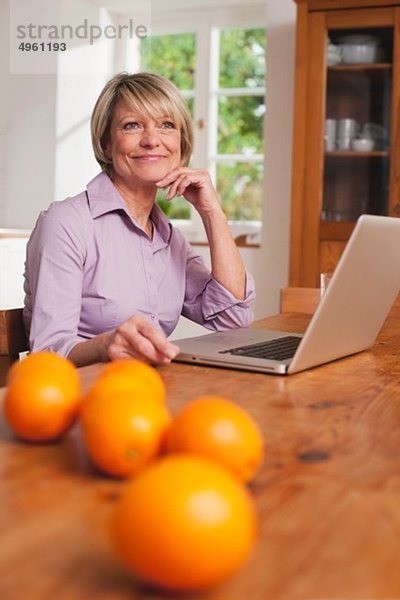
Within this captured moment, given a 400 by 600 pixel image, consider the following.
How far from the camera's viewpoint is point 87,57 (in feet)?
16.3

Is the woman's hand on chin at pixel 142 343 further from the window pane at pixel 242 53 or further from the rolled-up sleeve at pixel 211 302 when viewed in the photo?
the window pane at pixel 242 53

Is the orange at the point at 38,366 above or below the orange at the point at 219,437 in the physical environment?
above

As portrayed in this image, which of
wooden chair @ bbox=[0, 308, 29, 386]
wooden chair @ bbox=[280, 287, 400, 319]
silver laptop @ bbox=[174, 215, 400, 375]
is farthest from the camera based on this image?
wooden chair @ bbox=[280, 287, 400, 319]

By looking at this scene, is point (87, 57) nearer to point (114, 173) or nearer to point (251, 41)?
point (251, 41)

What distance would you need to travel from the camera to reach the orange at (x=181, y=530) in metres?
0.47

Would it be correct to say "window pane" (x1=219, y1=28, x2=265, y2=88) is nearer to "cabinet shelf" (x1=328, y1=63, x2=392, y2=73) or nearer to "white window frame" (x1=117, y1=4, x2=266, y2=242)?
"white window frame" (x1=117, y1=4, x2=266, y2=242)

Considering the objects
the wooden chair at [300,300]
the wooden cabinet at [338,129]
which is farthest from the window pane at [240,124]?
the wooden chair at [300,300]

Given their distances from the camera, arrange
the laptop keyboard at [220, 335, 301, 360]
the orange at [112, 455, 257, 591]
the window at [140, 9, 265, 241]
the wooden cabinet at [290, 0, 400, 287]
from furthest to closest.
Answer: the window at [140, 9, 265, 241]
the wooden cabinet at [290, 0, 400, 287]
the laptop keyboard at [220, 335, 301, 360]
the orange at [112, 455, 257, 591]

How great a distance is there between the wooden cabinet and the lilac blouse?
6.38 feet

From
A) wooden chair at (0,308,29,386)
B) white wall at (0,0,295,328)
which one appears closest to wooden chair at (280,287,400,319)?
wooden chair at (0,308,29,386)

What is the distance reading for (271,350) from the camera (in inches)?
54.4

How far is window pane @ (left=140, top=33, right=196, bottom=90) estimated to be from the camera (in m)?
4.98

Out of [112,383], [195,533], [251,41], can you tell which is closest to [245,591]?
[195,533]

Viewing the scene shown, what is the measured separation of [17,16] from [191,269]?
11.3ft
